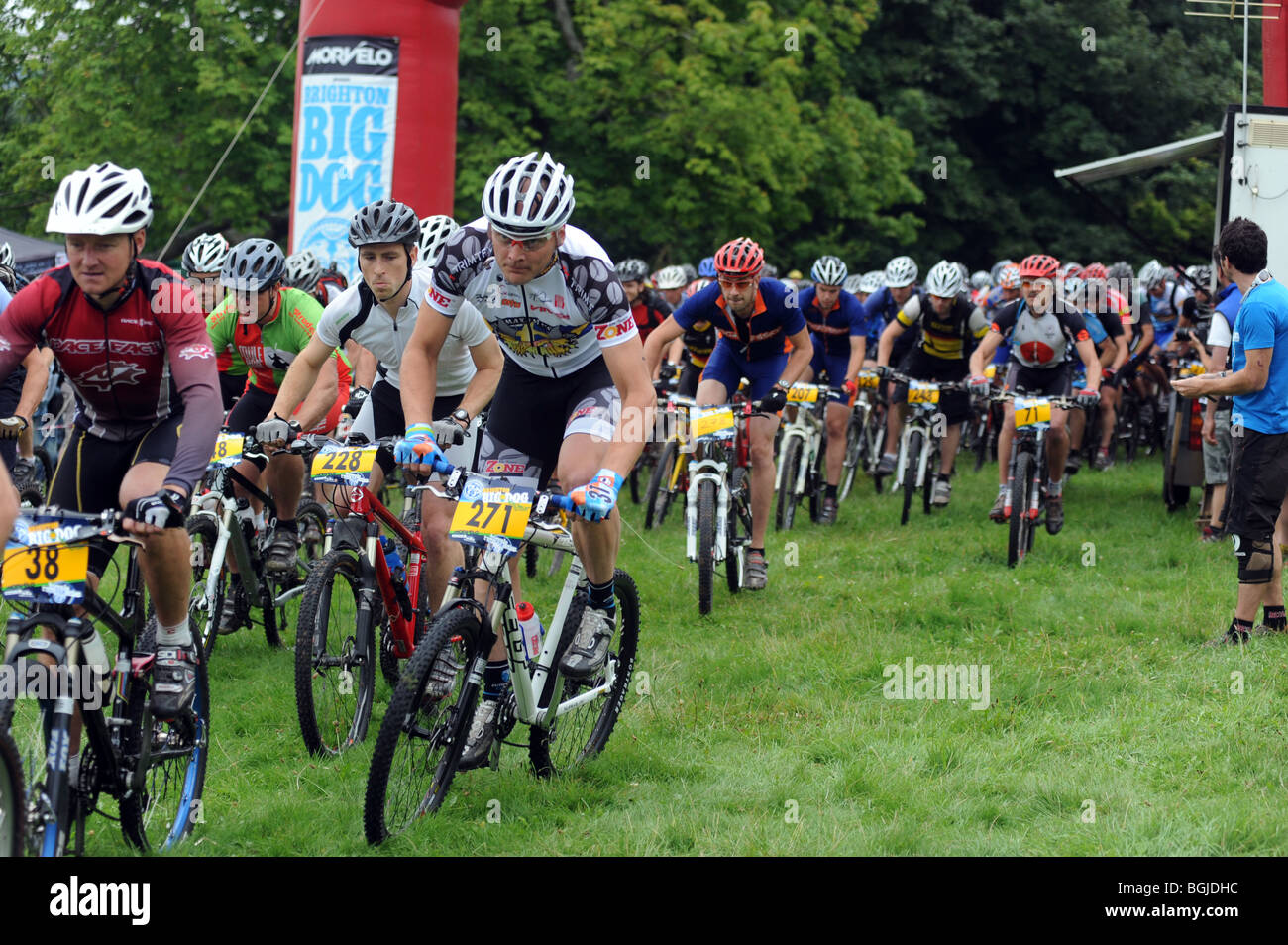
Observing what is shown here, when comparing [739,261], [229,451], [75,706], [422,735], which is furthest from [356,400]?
[75,706]

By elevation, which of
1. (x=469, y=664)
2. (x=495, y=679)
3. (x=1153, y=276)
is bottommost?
(x=495, y=679)

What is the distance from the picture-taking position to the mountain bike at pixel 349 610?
235 inches

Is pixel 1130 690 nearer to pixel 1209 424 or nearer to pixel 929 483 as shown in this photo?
pixel 1209 424

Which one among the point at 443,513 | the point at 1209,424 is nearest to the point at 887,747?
the point at 443,513

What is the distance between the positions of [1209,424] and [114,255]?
28.7 feet

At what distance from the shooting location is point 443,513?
6.65m

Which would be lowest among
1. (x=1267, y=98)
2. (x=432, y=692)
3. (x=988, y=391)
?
(x=432, y=692)

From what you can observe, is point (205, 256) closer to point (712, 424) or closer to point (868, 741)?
point (712, 424)

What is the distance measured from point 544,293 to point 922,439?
26.2 feet

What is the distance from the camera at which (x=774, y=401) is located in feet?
30.2

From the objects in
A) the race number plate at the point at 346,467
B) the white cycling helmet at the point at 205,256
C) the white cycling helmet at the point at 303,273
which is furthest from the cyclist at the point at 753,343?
the race number plate at the point at 346,467

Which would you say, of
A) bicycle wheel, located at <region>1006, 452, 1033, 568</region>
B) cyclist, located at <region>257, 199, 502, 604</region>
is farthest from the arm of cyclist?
bicycle wheel, located at <region>1006, 452, 1033, 568</region>

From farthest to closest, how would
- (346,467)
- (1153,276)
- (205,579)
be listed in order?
(1153,276) → (205,579) → (346,467)

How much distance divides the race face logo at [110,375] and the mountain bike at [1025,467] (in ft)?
23.5
